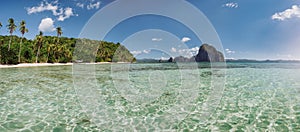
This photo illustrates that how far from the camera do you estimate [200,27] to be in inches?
481

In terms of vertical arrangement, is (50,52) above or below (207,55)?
below

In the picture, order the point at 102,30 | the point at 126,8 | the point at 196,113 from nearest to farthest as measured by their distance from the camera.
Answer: the point at 196,113 < the point at 102,30 < the point at 126,8

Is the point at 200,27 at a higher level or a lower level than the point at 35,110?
higher

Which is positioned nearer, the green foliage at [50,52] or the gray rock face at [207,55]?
the green foliage at [50,52]

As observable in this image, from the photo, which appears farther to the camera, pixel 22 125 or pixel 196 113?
pixel 196 113

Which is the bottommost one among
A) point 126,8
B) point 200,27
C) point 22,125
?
point 22,125

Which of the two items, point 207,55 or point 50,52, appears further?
point 207,55

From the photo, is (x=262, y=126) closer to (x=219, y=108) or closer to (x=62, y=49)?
(x=219, y=108)

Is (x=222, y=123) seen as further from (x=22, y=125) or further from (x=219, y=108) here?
(x=22, y=125)

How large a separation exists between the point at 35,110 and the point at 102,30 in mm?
7088

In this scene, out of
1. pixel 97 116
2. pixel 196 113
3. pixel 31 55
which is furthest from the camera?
pixel 31 55

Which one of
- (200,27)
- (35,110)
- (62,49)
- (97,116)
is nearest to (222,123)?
(97,116)

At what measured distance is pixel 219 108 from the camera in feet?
33.3

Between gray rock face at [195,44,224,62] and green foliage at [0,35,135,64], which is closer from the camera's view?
green foliage at [0,35,135,64]
